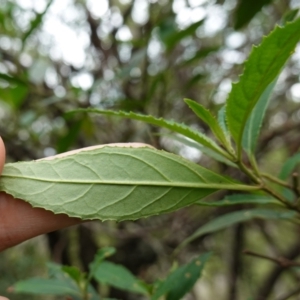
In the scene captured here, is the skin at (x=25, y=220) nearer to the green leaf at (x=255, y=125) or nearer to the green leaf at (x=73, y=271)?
the green leaf at (x=73, y=271)

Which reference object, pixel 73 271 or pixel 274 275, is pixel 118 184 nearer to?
pixel 73 271

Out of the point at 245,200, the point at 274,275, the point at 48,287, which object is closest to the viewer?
the point at 245,200

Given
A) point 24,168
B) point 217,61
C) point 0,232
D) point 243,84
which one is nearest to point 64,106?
point 217,61

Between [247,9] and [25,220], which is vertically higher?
[247,9]

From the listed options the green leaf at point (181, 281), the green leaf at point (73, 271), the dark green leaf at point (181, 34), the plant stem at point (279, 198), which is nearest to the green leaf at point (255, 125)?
the plant stem at point (279, 198)

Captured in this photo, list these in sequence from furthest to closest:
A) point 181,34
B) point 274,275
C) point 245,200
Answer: point 274,275, point 181,34, point 245,200

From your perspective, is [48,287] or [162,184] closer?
[162,184]

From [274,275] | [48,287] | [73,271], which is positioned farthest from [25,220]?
[274,275]
